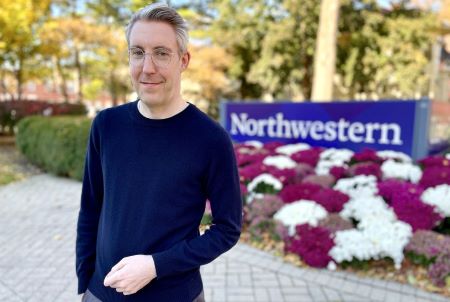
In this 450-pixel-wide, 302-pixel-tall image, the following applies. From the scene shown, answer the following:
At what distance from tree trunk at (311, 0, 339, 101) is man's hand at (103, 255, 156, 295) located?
28.9ft

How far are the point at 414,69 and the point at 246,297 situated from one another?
1392 cm

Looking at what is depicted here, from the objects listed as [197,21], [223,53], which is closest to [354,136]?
[223,53]

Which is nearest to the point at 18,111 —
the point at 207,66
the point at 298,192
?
the point at 207,66

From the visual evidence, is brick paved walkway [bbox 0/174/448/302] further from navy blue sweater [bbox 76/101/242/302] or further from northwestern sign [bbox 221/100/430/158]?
northwestern sign [bbox 221/100/430/158]

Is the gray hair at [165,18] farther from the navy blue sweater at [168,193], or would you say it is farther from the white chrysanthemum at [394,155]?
the white chrysanthemum at [394,155]

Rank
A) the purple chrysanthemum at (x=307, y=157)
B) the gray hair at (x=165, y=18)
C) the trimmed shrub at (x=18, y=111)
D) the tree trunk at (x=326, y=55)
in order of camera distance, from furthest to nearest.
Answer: the trimmed shrub at (x=18, y=111) < the tree trunk at (x=326, y=55) < the purple chrysanthemum at (x=307, y=157) < the gray hair at (x=165, y=18)

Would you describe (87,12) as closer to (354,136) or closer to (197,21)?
(197,21)

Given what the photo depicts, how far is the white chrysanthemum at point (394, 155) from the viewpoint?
5219 mm

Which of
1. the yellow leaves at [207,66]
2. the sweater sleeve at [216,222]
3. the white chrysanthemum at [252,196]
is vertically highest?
the yellow leaves at [207,66]

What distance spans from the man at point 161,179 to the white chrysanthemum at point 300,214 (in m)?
2.57

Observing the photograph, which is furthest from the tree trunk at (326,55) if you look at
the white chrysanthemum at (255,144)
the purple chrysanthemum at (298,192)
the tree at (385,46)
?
the purple chrysanthemum at (298,192)

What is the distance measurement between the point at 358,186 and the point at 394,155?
1333 mm

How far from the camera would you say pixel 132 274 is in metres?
1.17

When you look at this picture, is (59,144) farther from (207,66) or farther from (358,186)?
(207,66)
